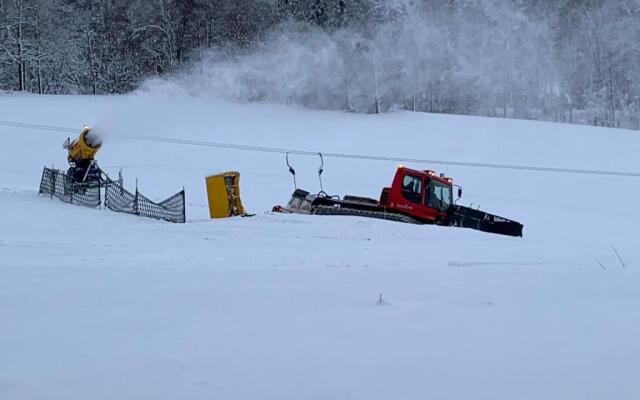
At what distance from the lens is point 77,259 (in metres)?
9.62

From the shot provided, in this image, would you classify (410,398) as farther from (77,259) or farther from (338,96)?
(338,96)

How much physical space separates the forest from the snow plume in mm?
84

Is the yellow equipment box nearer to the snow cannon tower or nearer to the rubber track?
the rubber track

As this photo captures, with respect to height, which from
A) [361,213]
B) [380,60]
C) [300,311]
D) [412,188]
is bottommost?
[361,213]

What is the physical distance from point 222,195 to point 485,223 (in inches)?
288

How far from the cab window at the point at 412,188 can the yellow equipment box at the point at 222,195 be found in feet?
15.1

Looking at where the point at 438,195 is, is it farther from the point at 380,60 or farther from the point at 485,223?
the point at 380,60

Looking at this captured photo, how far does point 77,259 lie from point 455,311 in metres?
5.80

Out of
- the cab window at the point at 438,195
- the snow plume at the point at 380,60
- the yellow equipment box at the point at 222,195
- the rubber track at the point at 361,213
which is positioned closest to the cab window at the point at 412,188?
the cab window at the point at 438,195

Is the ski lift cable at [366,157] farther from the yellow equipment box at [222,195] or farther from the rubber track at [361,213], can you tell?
the rubber track at [361,213]

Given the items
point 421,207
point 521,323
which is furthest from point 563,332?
point 421,207

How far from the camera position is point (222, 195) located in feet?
60.0

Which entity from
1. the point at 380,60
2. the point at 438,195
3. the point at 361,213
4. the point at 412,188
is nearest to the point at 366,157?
the point at 380,60

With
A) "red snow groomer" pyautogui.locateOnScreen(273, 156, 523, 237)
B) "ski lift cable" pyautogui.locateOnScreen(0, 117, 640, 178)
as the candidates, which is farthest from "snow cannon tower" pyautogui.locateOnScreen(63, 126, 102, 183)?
"ski lift cable" pyautogui.locateOnScreen(0, 117, 640, 178)
